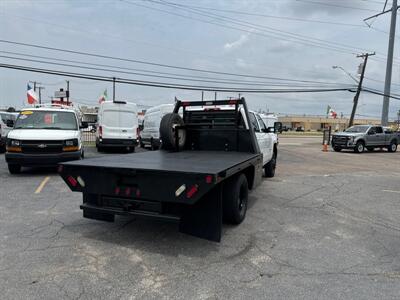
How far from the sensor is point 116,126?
1731 cm

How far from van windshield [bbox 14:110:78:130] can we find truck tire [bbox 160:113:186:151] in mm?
4990

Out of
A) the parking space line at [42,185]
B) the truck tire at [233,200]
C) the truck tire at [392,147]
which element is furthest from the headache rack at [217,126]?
the truck tire at [392,147]

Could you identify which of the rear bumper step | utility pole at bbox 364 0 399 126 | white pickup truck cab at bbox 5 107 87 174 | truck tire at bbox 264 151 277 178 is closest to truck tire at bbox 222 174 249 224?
the rear bumper step

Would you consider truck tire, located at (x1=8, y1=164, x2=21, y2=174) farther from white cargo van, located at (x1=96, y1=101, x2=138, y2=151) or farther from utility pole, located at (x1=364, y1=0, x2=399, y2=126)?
utility pole, located at (x1=364, y1=0, x2=399, y2=126)

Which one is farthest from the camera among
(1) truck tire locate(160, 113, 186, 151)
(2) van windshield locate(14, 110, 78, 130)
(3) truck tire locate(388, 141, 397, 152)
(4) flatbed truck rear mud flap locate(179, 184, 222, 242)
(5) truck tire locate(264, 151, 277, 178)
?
(3) truck tire locate(388, 141, 397, 152)

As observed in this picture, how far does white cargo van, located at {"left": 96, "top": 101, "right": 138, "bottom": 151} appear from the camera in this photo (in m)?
17.2

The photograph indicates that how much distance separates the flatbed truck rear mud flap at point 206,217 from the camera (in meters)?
4.28

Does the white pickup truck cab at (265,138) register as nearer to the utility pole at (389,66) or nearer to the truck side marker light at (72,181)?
the truck side marker light at (72,181)

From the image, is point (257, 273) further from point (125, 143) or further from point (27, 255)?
point (125, 143)

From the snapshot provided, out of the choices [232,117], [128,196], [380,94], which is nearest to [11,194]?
[128,196]

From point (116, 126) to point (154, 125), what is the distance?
2856 millimetres

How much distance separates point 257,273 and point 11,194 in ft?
20.4

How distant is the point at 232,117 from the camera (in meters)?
7.71

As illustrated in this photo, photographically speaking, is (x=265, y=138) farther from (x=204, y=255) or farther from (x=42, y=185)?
(x=42, y=185)
